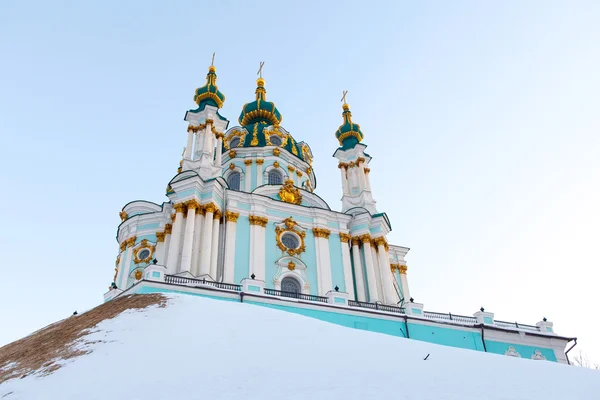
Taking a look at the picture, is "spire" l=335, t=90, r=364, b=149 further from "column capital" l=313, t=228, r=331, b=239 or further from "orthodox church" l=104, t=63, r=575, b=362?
"column capital" l=313, t=228, r=331, b=239

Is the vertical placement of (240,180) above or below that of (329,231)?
above

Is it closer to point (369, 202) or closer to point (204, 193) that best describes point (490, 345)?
point (369, 202)

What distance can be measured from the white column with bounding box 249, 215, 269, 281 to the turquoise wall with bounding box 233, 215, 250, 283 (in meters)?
0.20

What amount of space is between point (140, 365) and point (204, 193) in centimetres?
1630

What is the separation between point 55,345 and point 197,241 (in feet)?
38.1

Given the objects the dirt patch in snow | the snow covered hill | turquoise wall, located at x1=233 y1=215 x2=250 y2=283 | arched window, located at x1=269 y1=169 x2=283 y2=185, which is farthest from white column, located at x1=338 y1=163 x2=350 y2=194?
the snow covered hill

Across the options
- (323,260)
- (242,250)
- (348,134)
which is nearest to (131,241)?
(242,250)

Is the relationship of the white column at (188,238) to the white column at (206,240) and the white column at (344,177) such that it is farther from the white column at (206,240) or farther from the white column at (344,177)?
the white column at (344,177)

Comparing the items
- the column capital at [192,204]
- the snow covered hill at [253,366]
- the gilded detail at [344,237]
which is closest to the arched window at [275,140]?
the gilded detail at [344,237]

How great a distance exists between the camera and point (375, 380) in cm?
787

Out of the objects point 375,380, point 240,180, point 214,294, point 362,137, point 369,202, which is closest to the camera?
point 375,380

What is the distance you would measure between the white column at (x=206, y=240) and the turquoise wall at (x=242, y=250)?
158cm

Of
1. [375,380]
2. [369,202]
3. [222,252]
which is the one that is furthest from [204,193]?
[375,380]

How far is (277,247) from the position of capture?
2502 centimetres
